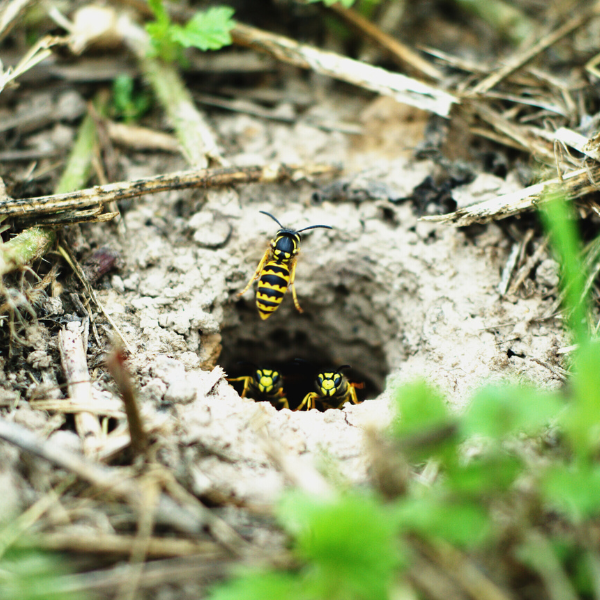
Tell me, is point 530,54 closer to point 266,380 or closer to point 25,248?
point 266,380

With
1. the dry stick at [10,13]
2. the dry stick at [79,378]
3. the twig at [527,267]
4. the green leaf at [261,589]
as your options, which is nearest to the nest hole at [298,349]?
the twig at [527,267]

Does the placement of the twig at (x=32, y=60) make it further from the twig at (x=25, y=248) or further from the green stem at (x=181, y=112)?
the twig at (x=25, y=248)

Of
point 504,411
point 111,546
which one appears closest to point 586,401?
point 504,411

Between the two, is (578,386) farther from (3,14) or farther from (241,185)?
(3,14)

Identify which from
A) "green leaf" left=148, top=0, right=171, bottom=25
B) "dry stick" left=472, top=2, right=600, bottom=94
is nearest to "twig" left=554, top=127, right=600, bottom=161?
"dry stick" left=472, top=2, right=600, bottom=94

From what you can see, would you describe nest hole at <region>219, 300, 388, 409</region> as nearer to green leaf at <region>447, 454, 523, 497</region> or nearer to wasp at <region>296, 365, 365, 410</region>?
wasp at <region>296, 365, 365, 410</region>

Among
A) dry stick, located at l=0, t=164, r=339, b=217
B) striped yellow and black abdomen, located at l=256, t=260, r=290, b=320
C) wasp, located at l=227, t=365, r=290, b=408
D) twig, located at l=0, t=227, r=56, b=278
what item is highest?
dry stick, located at l=0, t=164, r=339, b=217
